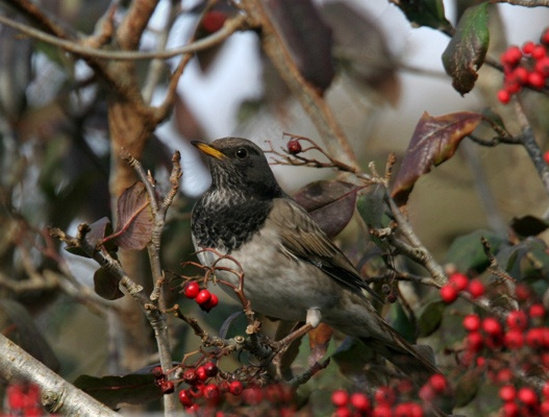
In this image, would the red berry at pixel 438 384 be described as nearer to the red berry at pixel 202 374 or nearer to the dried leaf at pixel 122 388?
the red berry at pixel 202 374

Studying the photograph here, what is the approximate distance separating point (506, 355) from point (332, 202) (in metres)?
1.26

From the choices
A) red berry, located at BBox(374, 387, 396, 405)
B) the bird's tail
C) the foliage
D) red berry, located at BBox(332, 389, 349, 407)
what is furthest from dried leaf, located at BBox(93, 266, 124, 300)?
the bird's tail

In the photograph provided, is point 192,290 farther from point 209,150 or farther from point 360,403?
point 209,150

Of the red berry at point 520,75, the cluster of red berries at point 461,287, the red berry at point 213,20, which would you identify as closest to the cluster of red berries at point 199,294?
the cluster of red berries at point 461,287

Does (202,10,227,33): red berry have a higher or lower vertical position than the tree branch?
higher

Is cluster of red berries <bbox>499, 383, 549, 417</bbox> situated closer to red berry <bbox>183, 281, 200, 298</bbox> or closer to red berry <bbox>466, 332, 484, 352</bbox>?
red berry <bbox>466, 332, 484, 352</bbox>

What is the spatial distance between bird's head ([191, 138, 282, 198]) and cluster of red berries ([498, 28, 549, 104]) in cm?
138

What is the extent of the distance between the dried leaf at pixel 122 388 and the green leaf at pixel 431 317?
109 centimetres

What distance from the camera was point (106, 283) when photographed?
293 cm

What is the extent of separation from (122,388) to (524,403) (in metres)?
1.48

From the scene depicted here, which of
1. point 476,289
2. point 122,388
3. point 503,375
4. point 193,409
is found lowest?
point 122,388

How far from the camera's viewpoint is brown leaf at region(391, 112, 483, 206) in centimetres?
347

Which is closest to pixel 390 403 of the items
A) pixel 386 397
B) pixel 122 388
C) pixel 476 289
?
pixel 386 397

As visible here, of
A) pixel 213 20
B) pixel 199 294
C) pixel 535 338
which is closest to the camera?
pixel 535 338
